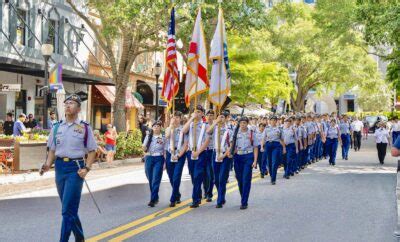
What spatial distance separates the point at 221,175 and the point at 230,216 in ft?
3.89

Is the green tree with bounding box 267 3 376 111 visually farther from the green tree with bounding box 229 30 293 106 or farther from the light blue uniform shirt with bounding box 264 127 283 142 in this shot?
the light blue uniform shirt with bounding box 264 127 283 142

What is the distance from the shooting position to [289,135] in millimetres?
16828

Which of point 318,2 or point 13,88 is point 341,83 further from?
point 13,88

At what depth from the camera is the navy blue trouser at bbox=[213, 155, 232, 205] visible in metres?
10.7

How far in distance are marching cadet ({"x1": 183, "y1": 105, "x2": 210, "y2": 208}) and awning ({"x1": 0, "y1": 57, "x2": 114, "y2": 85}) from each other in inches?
495

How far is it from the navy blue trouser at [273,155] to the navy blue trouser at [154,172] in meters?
4.66

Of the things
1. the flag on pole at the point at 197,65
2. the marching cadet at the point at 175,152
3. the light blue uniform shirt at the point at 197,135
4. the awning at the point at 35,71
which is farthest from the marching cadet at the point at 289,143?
the awning at the point at 35,71

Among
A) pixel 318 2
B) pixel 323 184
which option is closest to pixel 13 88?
pixel 323 184

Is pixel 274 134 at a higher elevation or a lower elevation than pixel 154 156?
higher

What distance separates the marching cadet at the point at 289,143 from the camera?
54.3 ft

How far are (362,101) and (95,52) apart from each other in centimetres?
5809

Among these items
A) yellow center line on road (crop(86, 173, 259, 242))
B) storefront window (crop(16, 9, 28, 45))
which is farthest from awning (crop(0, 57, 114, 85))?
yellow center line on road (crop(86, 173, 259, 242))

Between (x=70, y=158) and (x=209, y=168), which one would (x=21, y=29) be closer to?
(x=209, y=168)

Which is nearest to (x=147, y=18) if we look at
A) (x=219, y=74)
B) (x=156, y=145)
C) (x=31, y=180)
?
(x=31, y=180)
